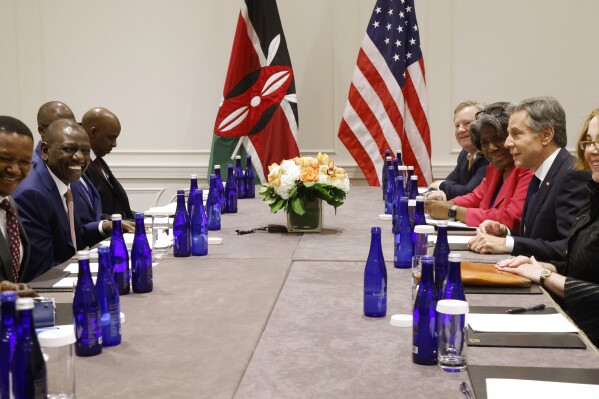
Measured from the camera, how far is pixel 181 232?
3076mm

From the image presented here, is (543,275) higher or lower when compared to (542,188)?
lower

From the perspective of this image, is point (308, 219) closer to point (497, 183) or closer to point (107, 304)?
point (497, 183)

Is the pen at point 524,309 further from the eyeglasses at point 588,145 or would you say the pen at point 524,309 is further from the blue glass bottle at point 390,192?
the blue glass bottle at point 390,192

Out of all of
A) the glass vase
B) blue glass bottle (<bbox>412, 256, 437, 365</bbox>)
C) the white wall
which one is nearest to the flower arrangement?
the glass vase

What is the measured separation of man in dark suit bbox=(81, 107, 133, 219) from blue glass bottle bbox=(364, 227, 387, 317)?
2.71m

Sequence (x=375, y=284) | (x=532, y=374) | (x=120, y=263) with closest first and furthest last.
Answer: (x=532, y=374)
(x=375, y=284)
(x=120, y=263)

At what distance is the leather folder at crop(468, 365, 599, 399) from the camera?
5.46 ft

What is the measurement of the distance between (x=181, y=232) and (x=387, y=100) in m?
3.55

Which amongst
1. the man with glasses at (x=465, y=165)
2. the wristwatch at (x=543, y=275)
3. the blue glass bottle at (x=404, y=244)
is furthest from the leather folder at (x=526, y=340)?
the man with glasses at (x=465, y=165)

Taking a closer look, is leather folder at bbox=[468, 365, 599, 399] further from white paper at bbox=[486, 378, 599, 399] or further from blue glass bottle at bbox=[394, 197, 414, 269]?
blue glass bottle at bbox=[394, 197, 414, 269]

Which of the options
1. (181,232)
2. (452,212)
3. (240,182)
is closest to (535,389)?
(181,232)

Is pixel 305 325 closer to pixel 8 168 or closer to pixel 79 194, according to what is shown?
pixel 8 168

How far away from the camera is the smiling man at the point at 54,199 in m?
3.23

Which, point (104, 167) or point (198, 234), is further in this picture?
point (104, 167)
